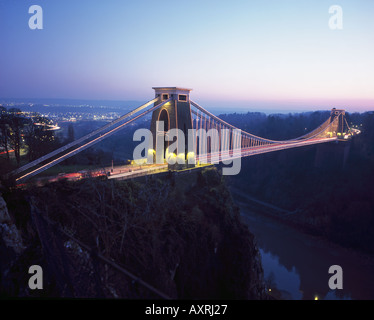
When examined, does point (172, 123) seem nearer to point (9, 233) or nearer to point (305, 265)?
point (9, 233)

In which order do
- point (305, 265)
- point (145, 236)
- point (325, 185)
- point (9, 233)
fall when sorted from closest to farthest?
point (9, 233) → point (145, 236) → point (305, 265) → point (325, 185)

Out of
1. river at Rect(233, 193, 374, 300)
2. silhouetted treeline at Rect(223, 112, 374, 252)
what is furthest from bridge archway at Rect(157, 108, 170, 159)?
silhouetted treeline at Rect(223, 112, 374, 252)

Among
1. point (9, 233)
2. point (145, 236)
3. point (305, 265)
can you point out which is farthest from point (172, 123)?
point (305, 265)

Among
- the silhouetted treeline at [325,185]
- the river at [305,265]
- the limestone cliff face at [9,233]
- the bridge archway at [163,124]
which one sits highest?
the bridge archway at [163,124]

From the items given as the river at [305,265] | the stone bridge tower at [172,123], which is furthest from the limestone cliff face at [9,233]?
the river at [305,265]

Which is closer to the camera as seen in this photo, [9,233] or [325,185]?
[9,233]

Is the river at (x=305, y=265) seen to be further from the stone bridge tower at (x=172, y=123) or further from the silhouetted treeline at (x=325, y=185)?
the stone bridge tower at (x=172, y=123)

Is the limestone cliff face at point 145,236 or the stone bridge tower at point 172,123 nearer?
the limestone cliff face at point 145,236

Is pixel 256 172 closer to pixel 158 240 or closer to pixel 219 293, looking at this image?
pixel 219 293
